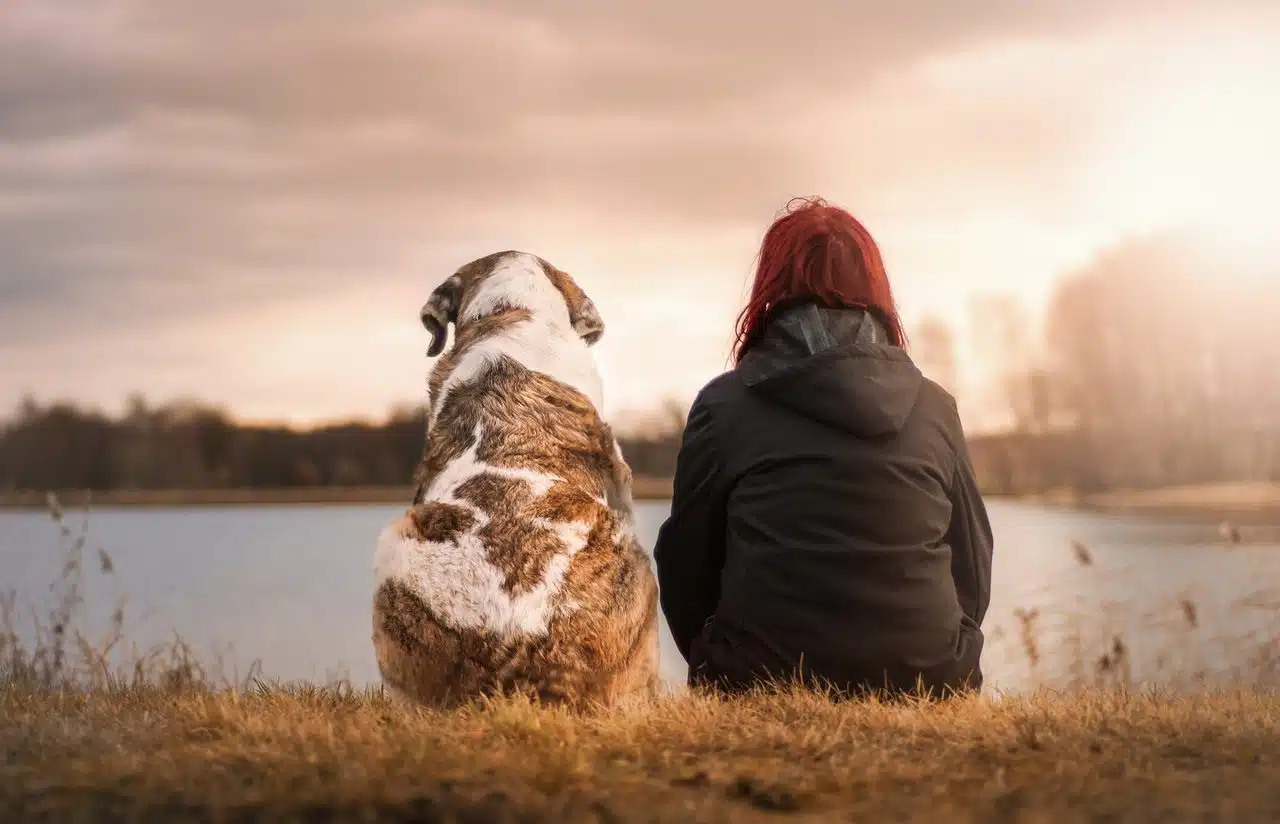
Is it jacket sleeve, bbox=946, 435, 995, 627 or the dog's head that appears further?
the dog's head

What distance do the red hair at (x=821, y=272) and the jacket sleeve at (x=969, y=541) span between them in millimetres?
664

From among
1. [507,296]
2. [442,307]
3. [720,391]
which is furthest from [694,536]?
[442,307]

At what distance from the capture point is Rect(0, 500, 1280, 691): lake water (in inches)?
395

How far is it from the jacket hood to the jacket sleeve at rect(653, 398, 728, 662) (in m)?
0.37

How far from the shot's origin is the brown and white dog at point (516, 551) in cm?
476

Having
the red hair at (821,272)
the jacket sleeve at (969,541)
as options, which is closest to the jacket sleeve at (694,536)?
the red hair at (821,272)

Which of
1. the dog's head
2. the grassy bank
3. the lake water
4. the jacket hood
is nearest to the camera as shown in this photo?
the grassy bank

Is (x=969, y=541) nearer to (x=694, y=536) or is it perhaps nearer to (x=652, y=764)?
(x=694, y=536)

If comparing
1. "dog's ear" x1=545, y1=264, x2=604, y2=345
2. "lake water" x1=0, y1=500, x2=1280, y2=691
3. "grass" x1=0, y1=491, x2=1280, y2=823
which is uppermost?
"dog's ear" x1=545, y1=264, x2=604, y2=345

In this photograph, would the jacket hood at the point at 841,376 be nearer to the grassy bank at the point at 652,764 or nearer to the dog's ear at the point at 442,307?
the grassy bank at the point at 652,764

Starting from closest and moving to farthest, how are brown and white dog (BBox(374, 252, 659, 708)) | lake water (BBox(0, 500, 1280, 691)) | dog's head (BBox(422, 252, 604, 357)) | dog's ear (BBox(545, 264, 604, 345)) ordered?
brown and white dog (BBox(374, 252, 659, 708)), dog's head (BBox(422, 252, 604, 357)), dog's ear (BBox(545, 264, 604, 345)), lake water (BBox(0, 500, 1280, 691))

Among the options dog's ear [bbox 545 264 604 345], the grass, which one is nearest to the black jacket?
the grass

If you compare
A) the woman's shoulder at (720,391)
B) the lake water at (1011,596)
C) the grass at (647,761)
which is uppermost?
the woman's shoulder at (720,391)

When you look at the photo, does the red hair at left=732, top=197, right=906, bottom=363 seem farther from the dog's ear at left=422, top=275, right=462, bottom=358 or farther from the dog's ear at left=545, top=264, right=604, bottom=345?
the dog's ear at left=422, top=275, right=462, bottom=358
